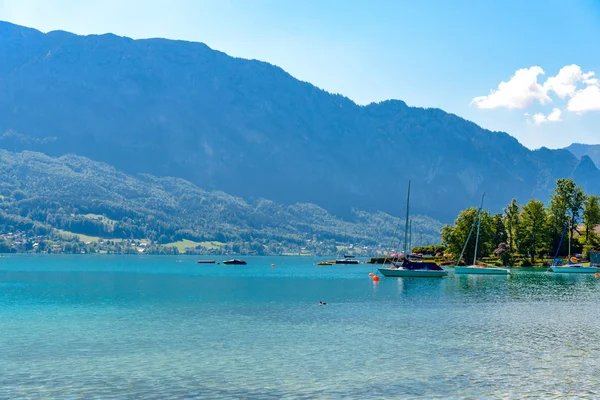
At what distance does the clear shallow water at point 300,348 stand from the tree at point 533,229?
89251mm

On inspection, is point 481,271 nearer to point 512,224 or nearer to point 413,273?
point 413,273

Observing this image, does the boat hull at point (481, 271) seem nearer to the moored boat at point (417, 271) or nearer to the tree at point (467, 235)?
the moored boat at point (417, 271)

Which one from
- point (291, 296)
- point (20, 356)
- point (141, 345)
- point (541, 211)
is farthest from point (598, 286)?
point (20, 356)

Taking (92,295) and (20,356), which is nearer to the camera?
(20,356)

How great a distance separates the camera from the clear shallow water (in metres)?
32.2

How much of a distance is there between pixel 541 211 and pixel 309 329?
13022 cm

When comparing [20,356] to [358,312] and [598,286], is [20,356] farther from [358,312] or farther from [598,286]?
[598,286]

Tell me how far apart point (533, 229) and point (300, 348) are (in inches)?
5317

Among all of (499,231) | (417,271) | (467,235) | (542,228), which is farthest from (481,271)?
(499,231)

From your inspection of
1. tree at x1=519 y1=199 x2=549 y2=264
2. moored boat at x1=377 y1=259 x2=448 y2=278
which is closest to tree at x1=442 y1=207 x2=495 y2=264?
tree at x1=519 y1=199 x2=549 y2=264

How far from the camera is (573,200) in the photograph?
16788 centimetres

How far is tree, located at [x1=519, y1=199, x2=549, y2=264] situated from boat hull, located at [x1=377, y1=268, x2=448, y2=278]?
44468 millimetres

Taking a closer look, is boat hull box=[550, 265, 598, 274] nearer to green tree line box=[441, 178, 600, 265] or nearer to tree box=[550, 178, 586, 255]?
green tree line box=[441, 178, 600, 265]

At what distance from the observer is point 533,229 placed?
540 ft
